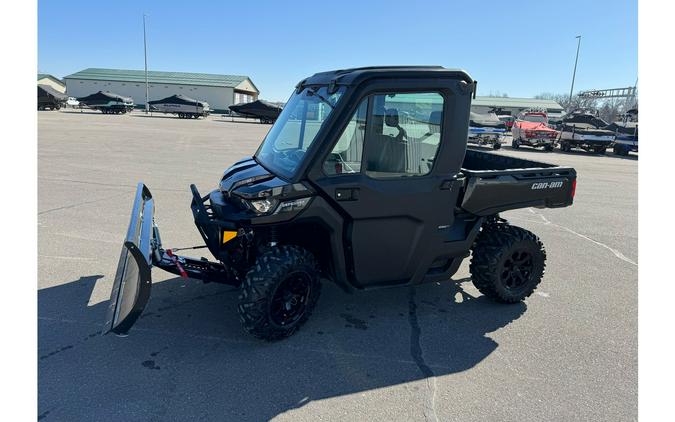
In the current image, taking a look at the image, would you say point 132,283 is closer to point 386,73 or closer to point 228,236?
point 228,236

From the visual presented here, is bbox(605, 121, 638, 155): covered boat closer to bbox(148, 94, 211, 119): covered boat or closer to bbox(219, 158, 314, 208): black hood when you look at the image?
bbox(219, 158, 314, 208): black hood

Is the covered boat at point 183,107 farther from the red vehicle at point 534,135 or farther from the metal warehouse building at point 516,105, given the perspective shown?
the metal warehouse building at point 516,105

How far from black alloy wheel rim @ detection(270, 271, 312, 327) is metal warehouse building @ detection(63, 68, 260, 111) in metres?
73.5

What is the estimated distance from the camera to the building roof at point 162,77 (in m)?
75.7

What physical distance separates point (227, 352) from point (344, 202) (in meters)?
1.52

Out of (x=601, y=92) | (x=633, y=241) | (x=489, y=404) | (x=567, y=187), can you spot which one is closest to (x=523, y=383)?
(x=489, y=404)

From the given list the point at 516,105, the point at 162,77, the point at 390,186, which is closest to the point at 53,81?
the point at 162,77

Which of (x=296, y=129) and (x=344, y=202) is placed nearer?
(x=344, y=202)

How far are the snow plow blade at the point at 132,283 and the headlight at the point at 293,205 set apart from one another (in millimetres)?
1007

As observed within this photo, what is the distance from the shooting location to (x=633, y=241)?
695 centimetres

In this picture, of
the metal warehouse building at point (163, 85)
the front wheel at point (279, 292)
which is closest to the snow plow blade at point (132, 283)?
the front wheel at point (279, 292)

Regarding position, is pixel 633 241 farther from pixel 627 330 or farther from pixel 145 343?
pixel 145 343

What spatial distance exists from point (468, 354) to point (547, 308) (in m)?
1.45

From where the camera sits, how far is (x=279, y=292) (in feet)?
11.1
